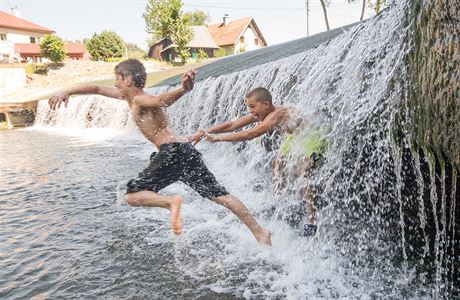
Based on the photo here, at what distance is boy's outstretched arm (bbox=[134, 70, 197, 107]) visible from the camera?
11.6ft

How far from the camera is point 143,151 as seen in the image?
11.4 meters

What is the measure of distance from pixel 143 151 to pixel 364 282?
886 centimetres

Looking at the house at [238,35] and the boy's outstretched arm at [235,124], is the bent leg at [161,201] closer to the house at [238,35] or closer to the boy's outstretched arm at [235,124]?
the boy's outstretched arm at [235,124]

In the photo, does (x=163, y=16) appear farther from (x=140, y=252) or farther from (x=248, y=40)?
(x=140, y=252)

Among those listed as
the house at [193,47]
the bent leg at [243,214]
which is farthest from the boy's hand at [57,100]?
the house at [193,47]

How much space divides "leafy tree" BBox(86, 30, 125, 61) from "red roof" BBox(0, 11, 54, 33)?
32.4 ft

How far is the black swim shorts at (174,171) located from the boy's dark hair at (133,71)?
719 mm

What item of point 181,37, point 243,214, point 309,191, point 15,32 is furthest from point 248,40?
point 243,214

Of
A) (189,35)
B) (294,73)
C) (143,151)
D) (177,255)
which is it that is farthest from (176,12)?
(177,255)

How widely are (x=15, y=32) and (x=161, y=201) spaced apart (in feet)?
182

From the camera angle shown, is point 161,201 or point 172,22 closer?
point 161,201

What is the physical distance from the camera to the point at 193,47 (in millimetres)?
51625

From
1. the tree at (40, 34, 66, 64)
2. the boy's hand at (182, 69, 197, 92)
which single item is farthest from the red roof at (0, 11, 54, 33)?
the boy's hand at (182, 69, 197, 92)

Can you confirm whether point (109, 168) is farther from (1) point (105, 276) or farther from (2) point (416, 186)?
(2) point (416, 186)
